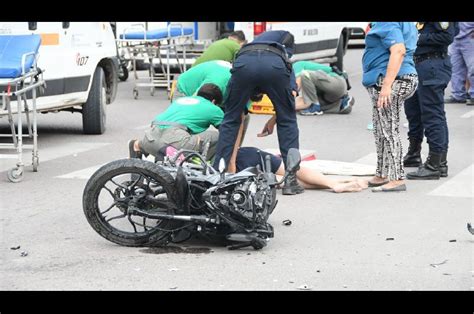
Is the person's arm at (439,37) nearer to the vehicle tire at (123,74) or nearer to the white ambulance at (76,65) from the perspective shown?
the white ambulance at (76,65)

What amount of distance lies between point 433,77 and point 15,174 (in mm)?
3957

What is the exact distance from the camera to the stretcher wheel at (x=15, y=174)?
9820 millimetres

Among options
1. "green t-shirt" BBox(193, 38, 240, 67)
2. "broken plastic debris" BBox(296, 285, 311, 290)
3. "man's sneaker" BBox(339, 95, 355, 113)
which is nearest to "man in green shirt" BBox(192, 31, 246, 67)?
"green t-shirt" BBox(193, 38, 240, 67)

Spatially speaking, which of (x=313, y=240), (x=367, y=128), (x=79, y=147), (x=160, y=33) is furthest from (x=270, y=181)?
(x=160, y=33)

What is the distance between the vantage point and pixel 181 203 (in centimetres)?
706

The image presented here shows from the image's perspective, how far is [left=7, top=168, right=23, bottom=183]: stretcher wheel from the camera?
9.82m

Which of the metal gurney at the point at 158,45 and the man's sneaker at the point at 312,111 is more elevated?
the metal gurney at the point at 158,45

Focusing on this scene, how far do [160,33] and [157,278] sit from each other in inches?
441

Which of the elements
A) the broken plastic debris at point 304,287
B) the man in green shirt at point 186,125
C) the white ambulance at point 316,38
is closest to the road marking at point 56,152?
the man in green shirt at point 186,125

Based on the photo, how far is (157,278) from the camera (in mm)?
6461

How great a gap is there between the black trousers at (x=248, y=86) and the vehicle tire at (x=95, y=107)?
398cm

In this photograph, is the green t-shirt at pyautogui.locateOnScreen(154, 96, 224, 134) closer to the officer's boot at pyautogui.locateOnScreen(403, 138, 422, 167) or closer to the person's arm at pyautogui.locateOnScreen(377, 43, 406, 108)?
the person's arm at pyautogui.locateOnScreen(377, 43, 406, 108)

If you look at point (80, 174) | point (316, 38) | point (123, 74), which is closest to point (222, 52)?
point (80, 174)

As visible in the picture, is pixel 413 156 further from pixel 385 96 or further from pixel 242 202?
pixel 242 202
